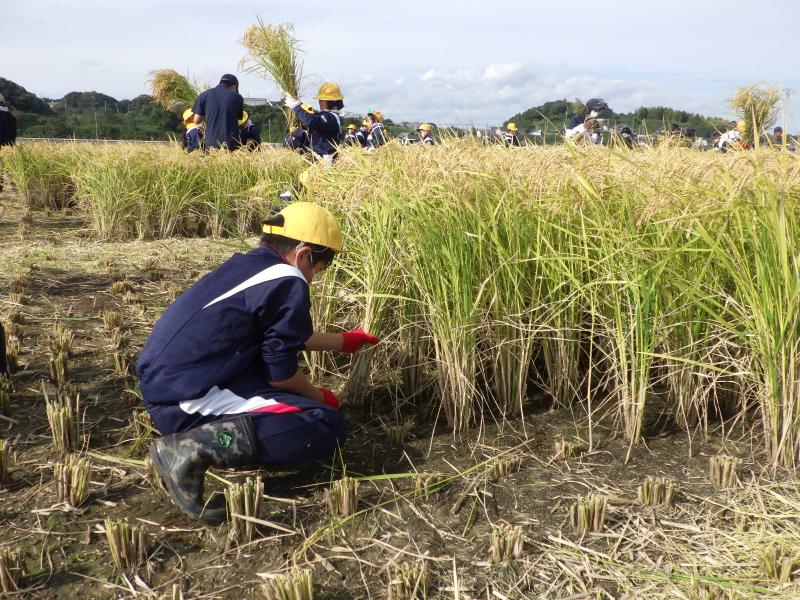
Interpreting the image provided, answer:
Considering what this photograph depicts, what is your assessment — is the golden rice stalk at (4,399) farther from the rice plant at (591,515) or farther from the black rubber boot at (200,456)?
the rice plant at (591,515)

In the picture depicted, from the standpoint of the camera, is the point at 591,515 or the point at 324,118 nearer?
the point at 591,515

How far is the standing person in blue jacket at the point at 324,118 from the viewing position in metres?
6.99

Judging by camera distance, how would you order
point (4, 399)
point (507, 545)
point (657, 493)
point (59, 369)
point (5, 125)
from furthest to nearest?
point (5, 125), point (59, 369), point (4, 399), point (657, 493), point (507, 545)

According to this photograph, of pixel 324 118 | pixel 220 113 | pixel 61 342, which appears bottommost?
pixel 61 342

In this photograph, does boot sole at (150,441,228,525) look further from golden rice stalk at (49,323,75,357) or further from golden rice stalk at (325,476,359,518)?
golden rice stalk at (49,323,75,357)

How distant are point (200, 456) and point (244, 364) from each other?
323 mm

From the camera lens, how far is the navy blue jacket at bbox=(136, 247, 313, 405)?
2.18 meters

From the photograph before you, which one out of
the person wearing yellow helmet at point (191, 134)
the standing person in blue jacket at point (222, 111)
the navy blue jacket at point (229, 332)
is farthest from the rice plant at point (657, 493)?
the person wearing yellow helmet at point (191, 134)

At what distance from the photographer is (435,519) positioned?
207cm

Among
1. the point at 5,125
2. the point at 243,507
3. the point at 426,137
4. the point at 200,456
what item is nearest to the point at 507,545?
the point at 243,507

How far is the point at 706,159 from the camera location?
278 centimetres

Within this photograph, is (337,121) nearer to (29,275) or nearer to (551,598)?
(29,275)

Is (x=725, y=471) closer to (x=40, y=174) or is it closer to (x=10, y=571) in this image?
(x=10, y=571)

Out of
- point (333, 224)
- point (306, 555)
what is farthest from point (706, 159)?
point (306, 555)
